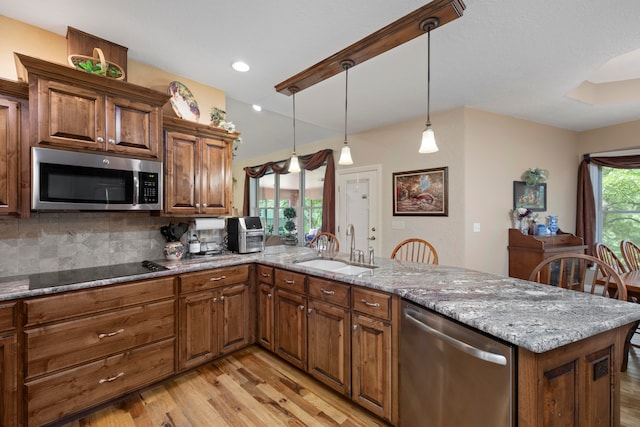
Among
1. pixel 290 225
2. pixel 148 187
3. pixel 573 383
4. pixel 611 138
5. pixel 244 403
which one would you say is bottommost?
pixel 244 403

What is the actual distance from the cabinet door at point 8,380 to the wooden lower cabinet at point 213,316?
35.8 inches

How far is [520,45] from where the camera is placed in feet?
7.65

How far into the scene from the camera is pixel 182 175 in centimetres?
Result: 266

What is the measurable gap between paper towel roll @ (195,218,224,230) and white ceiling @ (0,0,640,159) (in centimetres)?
143

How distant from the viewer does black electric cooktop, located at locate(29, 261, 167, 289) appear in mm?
1875

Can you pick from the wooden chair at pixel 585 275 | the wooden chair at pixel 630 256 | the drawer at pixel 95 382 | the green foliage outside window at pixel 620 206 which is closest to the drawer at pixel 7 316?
the drawer at pixel 95 382

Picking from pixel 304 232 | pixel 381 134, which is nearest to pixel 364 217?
pixel 381 134

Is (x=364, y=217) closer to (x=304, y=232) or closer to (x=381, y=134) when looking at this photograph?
(x=381, y=134)

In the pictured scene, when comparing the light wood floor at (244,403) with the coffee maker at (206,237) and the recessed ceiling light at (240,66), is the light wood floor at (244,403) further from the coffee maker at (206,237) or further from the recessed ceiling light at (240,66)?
the recessed ceiling light at (240,66)

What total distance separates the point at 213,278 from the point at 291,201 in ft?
14.2

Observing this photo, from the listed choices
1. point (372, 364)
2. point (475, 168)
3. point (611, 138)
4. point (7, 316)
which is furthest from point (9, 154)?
point (611, 138)

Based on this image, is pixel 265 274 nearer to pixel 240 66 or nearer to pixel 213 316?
pixel 213 316

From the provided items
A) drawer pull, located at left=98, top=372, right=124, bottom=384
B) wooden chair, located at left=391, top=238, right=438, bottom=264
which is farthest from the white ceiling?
drawer pull, located at left=98, top=372, right=124, bottom=384

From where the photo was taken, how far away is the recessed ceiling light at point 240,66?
8.59 feet
